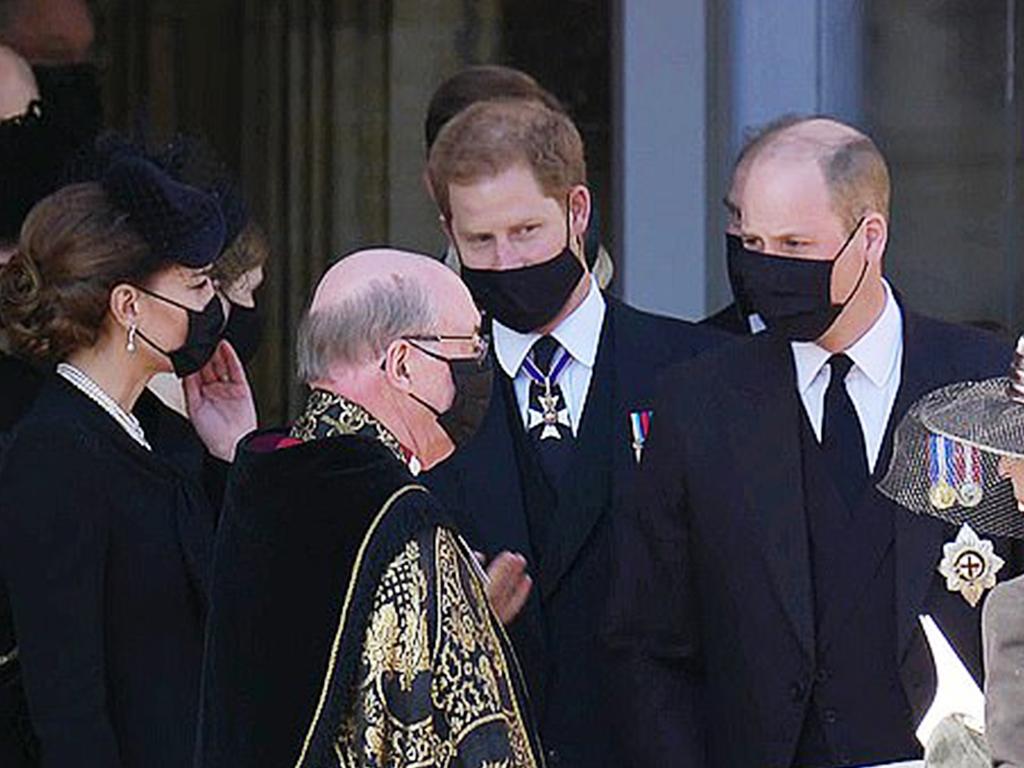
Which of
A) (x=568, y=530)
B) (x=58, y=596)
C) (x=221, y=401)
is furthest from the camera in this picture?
(x=221, y=401)

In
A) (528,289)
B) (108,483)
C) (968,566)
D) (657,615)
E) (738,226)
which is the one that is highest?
(738,226)

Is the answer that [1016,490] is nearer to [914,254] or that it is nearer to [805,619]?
[805,619]

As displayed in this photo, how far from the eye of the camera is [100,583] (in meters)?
4.55

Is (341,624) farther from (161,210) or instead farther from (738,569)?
(161,210)

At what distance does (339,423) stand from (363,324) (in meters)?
0.15

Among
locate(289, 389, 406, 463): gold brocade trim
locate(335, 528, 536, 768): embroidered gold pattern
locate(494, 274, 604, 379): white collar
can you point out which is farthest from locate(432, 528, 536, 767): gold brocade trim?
locate(494, 274, 604, 379): white collar

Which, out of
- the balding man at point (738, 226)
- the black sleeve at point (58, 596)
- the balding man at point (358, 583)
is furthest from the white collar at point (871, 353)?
the black sleeve at point (58, 596)

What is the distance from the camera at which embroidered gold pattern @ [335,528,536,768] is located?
3797mm

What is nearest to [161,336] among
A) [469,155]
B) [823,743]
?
[469,155]

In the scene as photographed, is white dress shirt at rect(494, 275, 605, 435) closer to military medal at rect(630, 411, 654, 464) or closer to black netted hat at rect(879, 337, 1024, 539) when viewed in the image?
military medal at rect(630, 411, 654, 464)

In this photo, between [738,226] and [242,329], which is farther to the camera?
[242,329]

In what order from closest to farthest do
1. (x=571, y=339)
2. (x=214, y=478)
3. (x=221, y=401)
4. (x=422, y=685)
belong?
(x=422, y=685) < (x=571, y=339) < (x=214, y=478) < (x=221, y=401)

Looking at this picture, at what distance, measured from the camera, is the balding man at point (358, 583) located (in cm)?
381

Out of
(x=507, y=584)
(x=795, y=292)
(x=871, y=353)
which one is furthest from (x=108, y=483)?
(x=871, y=353)
